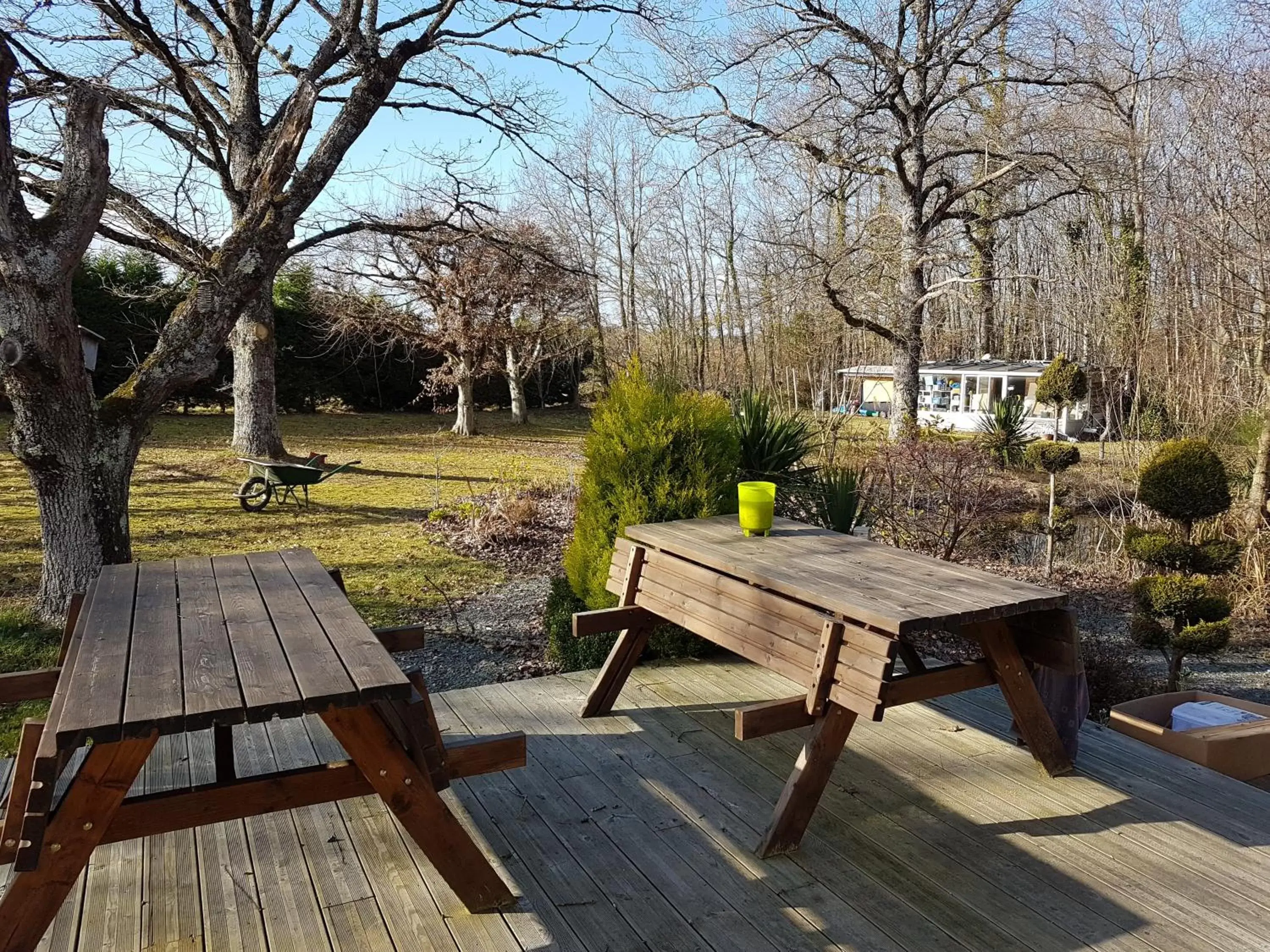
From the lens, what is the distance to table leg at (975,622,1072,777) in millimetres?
2615

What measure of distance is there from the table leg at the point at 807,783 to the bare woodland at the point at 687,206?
2.77 m

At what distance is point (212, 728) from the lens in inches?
81.0

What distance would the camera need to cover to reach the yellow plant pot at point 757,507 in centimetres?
332

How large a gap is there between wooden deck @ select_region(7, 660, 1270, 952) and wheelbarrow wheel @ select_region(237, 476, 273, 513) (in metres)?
6.07

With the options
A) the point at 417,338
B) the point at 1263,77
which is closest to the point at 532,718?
the point at 1263,77

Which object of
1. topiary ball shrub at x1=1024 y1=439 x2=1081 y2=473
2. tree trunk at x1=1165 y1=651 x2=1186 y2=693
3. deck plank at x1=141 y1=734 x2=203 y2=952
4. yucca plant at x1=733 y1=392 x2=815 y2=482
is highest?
yucca plant at x1=733 y1=392 x2=815 y2=482

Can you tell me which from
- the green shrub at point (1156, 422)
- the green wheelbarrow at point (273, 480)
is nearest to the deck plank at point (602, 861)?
the green wheelbarrow at point (273, 480)

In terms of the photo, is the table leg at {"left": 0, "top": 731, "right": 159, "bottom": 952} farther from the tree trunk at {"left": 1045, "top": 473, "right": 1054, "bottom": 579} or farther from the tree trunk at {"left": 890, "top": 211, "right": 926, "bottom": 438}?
the tree trunk at {"left": 890, "top": 211, "right": 926, "bottom": 438}

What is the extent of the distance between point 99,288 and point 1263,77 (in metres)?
17.0

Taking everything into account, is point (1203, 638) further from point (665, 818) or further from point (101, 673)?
point (101, 673)

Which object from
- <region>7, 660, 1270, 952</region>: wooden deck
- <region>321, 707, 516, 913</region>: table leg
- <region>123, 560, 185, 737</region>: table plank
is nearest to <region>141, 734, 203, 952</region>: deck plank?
<region>7, 660, 1270, 952</region>: wooden deck

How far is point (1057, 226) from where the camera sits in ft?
63.2

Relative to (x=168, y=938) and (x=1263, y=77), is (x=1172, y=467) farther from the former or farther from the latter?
(x=168, y=938)

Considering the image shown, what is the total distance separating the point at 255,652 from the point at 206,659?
10 centimetres
